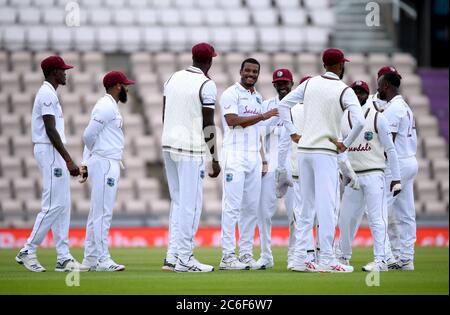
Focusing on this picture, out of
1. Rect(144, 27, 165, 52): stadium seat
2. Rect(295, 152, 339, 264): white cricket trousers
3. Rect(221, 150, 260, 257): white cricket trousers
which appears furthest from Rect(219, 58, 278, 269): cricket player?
Rect(144, 27, 165, 52): stadium seat

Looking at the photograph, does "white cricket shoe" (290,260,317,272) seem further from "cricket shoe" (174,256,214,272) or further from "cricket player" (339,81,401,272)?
"cricket shoe" (174,256,214,272)

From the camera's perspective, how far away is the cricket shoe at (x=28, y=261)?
35.5ft

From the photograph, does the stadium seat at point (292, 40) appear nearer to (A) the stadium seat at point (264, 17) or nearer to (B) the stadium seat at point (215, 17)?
(A) the stadium seat at point (264, 17)

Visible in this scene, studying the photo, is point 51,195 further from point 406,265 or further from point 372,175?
point 406,265

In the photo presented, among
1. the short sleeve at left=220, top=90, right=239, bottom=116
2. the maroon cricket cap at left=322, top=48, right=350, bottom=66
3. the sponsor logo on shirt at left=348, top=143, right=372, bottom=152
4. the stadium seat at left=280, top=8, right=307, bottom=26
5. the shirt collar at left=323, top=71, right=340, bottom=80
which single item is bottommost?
the sponsor logo on shirt at left=348, top=143, right=372, bottom=152

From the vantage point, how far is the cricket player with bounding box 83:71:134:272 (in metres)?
10.8

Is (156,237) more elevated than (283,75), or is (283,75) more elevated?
(283,75)

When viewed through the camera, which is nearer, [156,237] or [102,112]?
[102,112]

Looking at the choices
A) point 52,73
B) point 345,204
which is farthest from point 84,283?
point 345,204

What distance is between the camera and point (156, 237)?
18438 millimetres

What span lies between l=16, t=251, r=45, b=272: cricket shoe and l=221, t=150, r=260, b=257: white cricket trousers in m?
2.00
